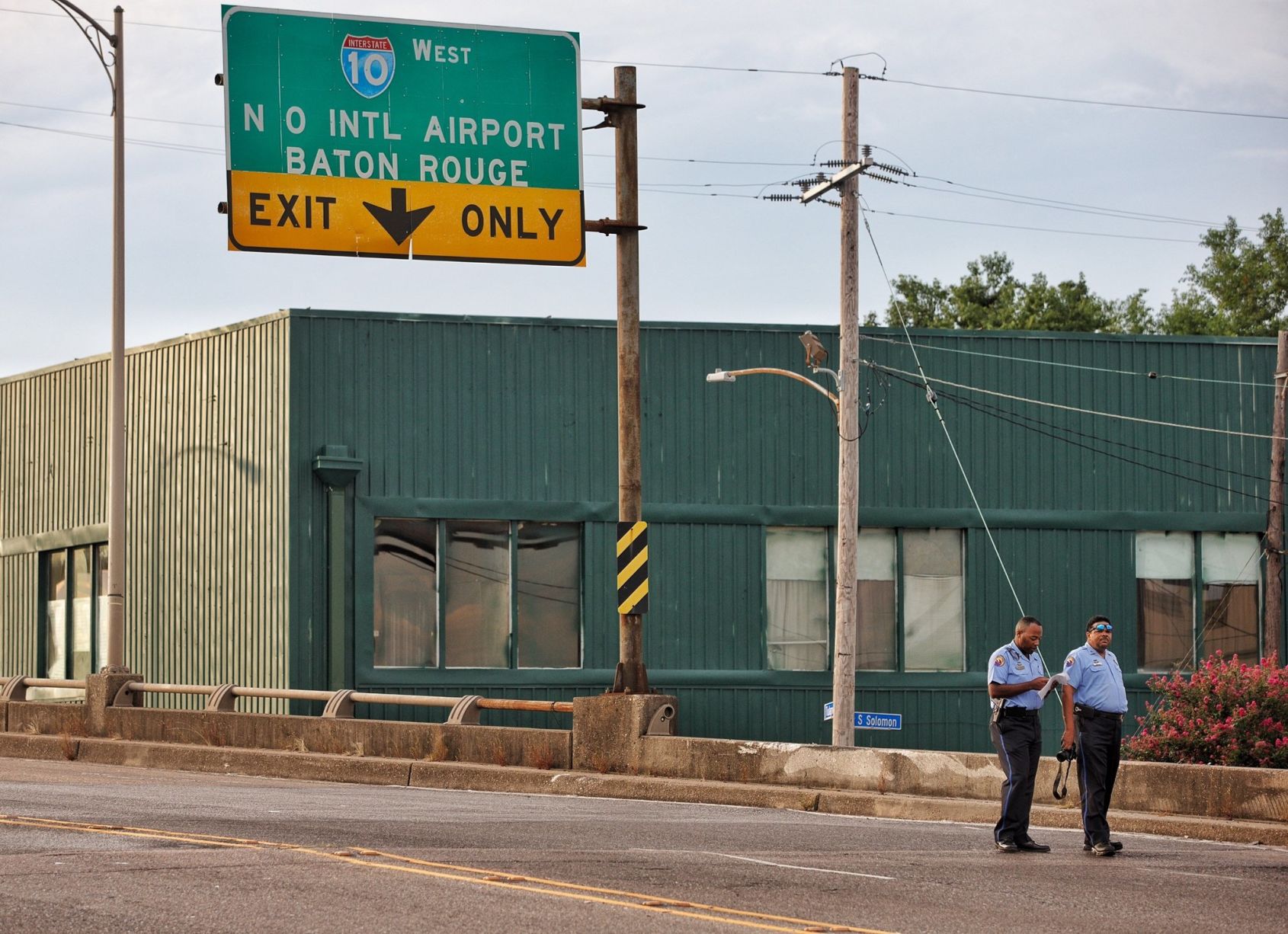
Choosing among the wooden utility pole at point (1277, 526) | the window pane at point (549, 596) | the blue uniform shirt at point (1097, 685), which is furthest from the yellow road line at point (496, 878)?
the wooden utility pole at point (1277, 526)

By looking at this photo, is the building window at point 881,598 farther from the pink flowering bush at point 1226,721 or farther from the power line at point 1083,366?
the pink flowering bush at point 1226,721

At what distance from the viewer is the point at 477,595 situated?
27547 millimetres

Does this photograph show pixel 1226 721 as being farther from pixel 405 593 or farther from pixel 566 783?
pixel 405 593

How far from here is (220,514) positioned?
91.6 feet

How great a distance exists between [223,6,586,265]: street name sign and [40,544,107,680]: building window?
564 inches

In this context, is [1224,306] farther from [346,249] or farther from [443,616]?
[346,249]

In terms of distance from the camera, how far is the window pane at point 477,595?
2741 cm

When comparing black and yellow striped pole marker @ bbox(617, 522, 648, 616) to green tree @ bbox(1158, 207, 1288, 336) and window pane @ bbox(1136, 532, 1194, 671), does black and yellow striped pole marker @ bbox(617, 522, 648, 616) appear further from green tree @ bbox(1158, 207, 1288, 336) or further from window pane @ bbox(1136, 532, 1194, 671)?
green tree @ bbox(1158, 207, 1288, 336)

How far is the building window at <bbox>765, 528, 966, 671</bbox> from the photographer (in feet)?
92.9

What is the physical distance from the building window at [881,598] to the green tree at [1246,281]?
1245 inches

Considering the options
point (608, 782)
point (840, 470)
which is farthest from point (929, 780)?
point (840, 470)

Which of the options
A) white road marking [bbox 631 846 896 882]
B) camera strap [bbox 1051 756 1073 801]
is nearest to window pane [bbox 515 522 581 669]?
camera strap [bbox 1051 756 1073 801]

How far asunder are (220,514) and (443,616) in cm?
385

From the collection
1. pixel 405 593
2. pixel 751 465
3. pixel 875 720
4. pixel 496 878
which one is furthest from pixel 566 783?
pixel 751 465
